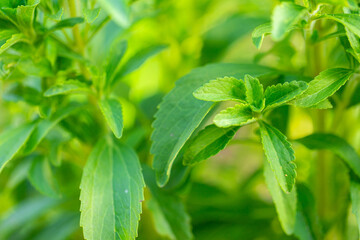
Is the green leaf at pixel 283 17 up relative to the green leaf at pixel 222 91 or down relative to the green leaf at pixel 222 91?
up

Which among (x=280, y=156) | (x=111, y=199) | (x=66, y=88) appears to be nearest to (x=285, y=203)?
(x=280, y=156)

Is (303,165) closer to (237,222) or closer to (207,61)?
(237,222)

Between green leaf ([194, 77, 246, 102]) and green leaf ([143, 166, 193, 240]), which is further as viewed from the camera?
green leaf ([143, 166, 193, 240])

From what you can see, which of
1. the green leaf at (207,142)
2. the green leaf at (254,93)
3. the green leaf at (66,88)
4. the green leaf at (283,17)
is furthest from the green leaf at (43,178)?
the green leaf at (283,17)

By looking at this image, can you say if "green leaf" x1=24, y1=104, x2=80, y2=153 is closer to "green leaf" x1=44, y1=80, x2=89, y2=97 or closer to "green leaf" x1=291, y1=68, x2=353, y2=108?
"green leaf" x1=44, y1=80, x2=89, y2=97

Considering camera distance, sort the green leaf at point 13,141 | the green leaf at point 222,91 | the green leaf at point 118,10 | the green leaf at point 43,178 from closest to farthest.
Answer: the green leaf at point 118,10
the green leaf at point 222,91
the green leaf at point 13,141
the green leaf at point 43,178

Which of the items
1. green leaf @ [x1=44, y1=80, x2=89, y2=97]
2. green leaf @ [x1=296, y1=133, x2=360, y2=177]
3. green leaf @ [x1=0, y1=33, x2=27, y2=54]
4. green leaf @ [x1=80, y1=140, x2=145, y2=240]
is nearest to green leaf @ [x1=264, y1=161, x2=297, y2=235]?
green leaf @ [x1=296, y1=133, x2=360, y2=177]

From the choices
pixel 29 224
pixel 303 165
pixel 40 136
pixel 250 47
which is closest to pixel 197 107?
pixel 40 136

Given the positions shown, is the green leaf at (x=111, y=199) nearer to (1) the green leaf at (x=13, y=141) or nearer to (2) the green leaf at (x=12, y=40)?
(1) the green leaf at (x=13, y=141)
